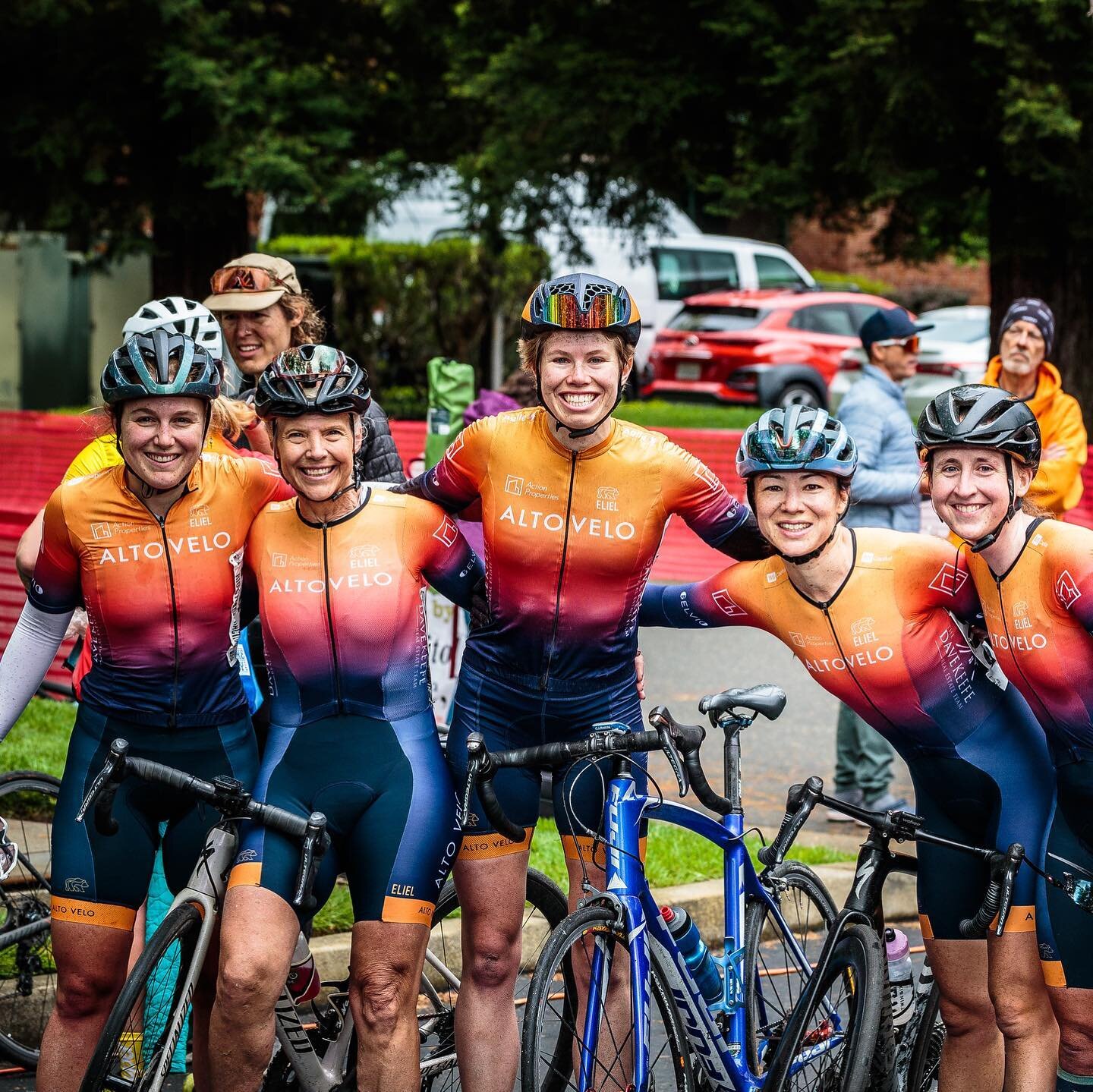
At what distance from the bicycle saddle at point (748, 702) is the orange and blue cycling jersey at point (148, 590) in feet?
4.31

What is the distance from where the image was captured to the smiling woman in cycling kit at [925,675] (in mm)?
4418

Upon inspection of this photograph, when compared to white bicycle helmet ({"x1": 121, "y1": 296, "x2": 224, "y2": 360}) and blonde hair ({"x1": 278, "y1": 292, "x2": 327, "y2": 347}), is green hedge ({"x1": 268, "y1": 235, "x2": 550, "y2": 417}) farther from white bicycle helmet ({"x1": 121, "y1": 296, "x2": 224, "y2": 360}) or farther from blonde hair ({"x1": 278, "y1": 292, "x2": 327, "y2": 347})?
white bicycle helmet ({"x1": 121, "y1": 296, "x2": 224, "y2": 360})

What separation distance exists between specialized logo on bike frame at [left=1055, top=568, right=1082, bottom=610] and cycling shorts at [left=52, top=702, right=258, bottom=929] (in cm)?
220

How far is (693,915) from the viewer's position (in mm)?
6520

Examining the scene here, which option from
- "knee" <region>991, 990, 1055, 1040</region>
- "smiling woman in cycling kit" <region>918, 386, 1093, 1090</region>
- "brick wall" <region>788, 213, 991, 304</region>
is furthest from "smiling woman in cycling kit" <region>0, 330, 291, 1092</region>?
"brick wall" <region>788, 213, 991, 304</region>

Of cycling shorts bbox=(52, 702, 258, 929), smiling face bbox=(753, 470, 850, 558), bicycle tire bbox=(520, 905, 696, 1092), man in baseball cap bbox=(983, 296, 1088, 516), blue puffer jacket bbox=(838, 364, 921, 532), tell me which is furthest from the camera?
blue puffer jacket bbox=(838, 364, 921, 532)

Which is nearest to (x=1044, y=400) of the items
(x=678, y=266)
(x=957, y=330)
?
(x=957, y=330)

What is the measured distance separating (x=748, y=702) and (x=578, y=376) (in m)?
1.00

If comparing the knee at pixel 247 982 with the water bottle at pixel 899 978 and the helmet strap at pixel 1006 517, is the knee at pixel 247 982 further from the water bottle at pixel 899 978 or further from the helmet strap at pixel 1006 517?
the helmet strap at pixel 1006 517

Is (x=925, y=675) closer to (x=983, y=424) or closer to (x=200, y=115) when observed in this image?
(x=983, y=424)

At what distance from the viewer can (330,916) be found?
6.06 m

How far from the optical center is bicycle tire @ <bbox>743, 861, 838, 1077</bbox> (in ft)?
14.8

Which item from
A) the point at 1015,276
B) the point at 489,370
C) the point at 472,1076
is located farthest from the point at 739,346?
the point at 472,1076

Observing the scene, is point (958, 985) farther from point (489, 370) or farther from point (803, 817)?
point (489, 370)
